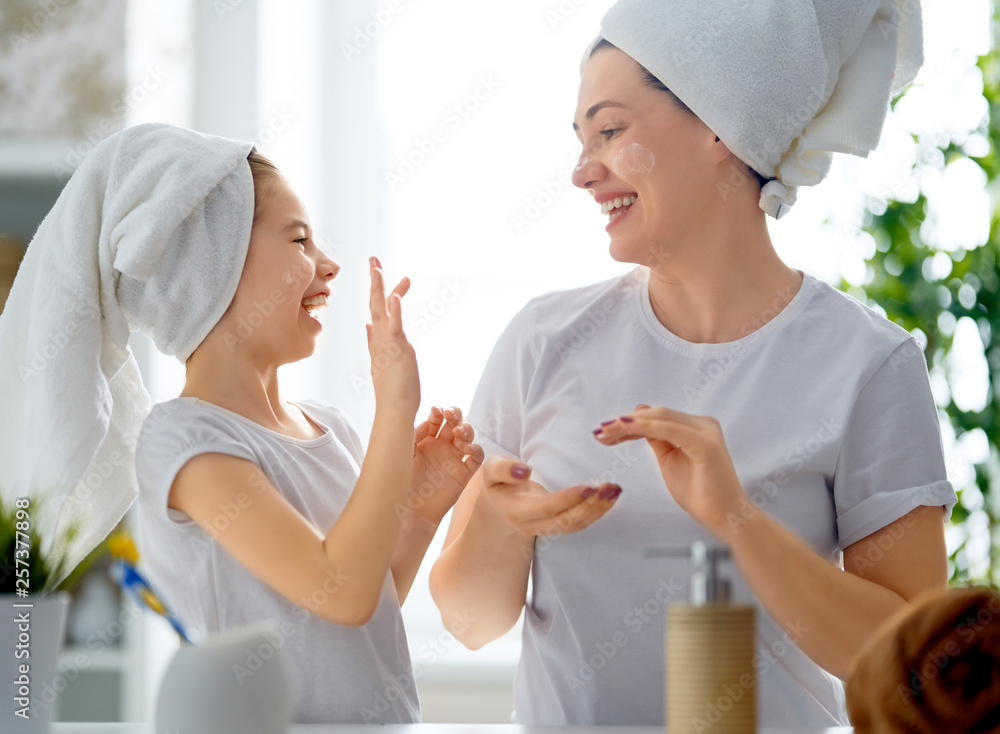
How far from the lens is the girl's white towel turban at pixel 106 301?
896 mm

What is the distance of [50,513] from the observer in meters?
0.87

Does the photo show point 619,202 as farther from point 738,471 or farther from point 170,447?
point 170,447

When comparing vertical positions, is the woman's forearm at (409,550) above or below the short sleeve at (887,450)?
below

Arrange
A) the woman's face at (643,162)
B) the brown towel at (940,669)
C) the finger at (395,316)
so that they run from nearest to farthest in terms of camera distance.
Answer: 1. the brown towel at (940,669)
2. the finger at (395,316)
3. the woman's face at (643,162)

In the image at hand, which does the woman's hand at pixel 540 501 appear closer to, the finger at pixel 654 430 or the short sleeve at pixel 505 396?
the finger at pixel 654 430

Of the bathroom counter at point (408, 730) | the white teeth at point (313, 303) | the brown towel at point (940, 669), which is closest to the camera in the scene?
the brown towel at point (940, 669)

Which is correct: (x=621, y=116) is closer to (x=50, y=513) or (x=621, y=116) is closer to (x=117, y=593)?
(x=50, y=513)

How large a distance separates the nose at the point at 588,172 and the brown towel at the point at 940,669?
0.70 metres

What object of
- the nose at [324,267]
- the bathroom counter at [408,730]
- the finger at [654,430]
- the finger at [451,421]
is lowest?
the bathroom counter at [408,730]

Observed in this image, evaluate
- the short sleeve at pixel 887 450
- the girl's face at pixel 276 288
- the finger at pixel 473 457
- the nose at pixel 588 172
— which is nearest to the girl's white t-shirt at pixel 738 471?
the short sleeve at pixel 887 450

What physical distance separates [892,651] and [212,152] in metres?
0.80

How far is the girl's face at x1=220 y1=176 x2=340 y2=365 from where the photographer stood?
0.99m

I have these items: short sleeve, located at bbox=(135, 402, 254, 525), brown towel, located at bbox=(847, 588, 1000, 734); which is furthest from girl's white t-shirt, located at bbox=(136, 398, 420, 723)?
A: brown towel, located at bbox=(847, 588, 1000, 734)

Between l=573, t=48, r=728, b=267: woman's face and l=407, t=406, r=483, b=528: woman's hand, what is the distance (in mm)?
309
